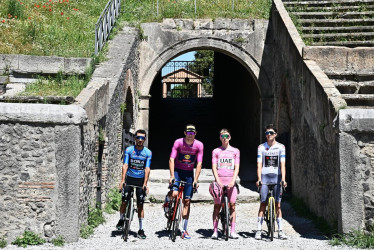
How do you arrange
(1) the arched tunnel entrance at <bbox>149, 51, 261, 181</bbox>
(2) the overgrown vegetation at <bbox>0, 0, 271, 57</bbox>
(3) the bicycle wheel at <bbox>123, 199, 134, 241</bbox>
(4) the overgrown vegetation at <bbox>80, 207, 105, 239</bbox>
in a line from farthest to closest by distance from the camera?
(1) the arched tunnel entrance at <bbox>149, 51, 261, 181</bbox> < (2) the overgrown vegetation at <bbox>0, 0, 271, 57</bbox> < (4) the overgrown vegetation at <bbox>80, 207, 105, 239</bbox> < (3) the bicycle wheel at <bbox>123, 199, 134, 241</bbox>

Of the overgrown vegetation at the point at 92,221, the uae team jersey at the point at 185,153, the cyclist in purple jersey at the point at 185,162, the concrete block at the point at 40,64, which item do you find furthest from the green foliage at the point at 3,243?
the concrete block at the point at 40,64

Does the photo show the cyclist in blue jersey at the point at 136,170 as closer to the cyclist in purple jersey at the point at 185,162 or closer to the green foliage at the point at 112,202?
the cyclist in purple jersey at the point at 185,162

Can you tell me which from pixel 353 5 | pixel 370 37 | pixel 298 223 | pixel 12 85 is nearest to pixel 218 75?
pixel 353 5

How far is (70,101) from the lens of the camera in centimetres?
766

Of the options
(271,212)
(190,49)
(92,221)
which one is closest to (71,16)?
(190,49)

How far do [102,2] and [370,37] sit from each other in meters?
8.61

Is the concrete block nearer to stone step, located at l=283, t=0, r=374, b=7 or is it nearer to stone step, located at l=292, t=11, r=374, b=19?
stone step, located at l=292, t=11, r=374, b=19

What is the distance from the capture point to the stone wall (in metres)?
8.02

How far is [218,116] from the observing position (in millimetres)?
23453

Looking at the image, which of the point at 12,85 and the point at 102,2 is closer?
the point at 12,85

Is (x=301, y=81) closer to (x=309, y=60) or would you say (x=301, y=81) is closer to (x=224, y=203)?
(x=309, y=60)

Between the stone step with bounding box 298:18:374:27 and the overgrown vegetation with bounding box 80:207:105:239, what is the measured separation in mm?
7329

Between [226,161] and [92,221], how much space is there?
91.7 inches

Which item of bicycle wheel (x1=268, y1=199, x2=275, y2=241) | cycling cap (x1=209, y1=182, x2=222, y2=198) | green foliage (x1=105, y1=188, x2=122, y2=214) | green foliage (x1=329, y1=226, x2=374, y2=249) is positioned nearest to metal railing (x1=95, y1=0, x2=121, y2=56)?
green foliage (x1=105, y1=188, x2=122, y2=214)
